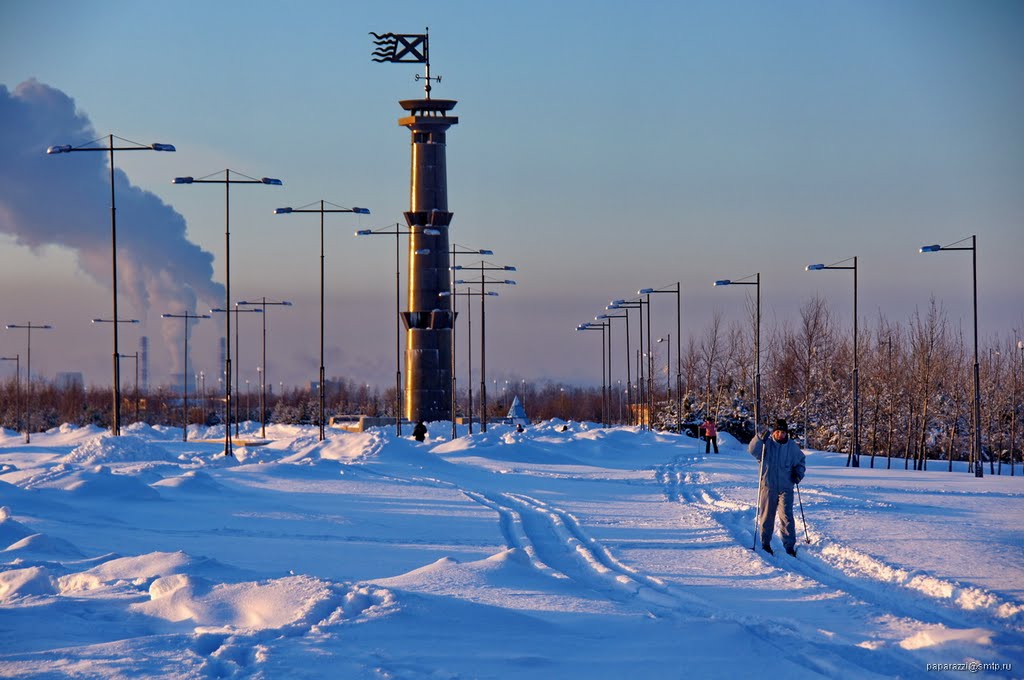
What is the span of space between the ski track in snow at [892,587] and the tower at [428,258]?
4892 centimetres

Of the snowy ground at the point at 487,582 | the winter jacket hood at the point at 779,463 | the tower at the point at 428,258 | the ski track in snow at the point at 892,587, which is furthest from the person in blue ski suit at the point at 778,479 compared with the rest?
the tower at the point at 428,258

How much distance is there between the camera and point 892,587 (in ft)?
45.3

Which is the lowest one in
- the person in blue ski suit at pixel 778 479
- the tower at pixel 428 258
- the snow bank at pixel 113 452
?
the snow bank at pixel 113 452

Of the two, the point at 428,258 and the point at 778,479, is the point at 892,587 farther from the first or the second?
the point at 428,258

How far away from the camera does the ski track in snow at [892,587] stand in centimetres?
1177

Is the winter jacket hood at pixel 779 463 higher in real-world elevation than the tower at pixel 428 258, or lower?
lower

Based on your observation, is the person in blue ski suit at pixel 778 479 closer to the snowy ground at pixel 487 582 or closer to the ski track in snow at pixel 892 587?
the ski track in snow at pixel 892 587

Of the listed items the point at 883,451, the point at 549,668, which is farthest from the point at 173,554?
the point at 883,451

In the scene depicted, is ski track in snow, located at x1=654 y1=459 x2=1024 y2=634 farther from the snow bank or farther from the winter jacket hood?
the snow bank

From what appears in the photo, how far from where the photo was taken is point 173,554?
14312 millimetres

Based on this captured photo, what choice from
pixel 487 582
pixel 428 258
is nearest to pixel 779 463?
pixel 487 582

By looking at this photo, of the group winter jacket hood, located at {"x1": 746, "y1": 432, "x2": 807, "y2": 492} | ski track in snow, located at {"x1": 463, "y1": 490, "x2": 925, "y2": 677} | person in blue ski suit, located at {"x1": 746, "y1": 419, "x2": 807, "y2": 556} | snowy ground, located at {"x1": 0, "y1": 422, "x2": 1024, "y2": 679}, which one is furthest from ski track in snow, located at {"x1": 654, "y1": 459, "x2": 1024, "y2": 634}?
ski track in snow, located at {"x1": 463, "y1": 490, "x2": 925, "y2": 677}

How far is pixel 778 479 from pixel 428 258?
53.3 meters

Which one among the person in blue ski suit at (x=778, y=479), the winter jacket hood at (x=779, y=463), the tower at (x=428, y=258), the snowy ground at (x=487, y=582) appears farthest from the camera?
the tower at (x=428, y=258)
